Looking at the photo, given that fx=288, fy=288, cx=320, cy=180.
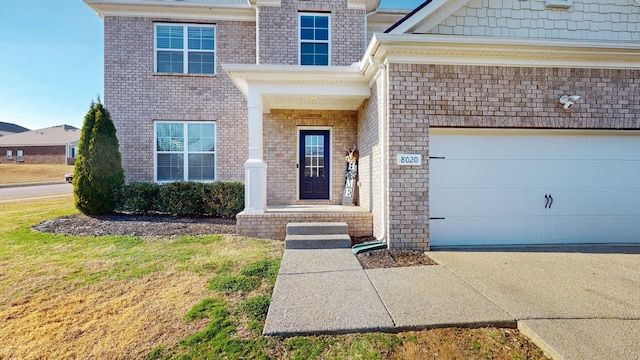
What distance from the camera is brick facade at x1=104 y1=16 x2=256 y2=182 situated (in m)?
8.64

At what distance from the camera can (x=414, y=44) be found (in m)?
4.88

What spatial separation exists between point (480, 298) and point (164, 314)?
3.33 meters

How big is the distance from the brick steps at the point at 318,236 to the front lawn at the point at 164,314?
1.76 feet

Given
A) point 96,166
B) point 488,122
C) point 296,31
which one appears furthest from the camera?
point 296,31

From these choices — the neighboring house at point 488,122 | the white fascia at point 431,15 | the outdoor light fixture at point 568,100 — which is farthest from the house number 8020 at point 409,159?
the outdoor light fixture at point 568,100

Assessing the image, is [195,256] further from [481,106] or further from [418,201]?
[481,106]

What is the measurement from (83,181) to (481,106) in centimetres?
934

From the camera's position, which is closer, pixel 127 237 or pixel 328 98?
pixel 127 237

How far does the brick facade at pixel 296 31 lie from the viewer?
838 cm

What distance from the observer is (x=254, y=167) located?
19.7 feet

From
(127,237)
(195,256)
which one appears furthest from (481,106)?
(127,237)

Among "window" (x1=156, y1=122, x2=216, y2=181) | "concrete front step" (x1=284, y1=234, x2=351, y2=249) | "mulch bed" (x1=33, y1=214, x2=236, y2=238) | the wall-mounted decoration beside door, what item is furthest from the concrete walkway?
"window" (x1=156, y1=122, x2=216, y2=181)

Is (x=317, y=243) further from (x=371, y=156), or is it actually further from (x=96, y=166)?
(x=96, y=166)

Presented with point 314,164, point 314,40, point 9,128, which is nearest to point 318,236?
point 314,164
